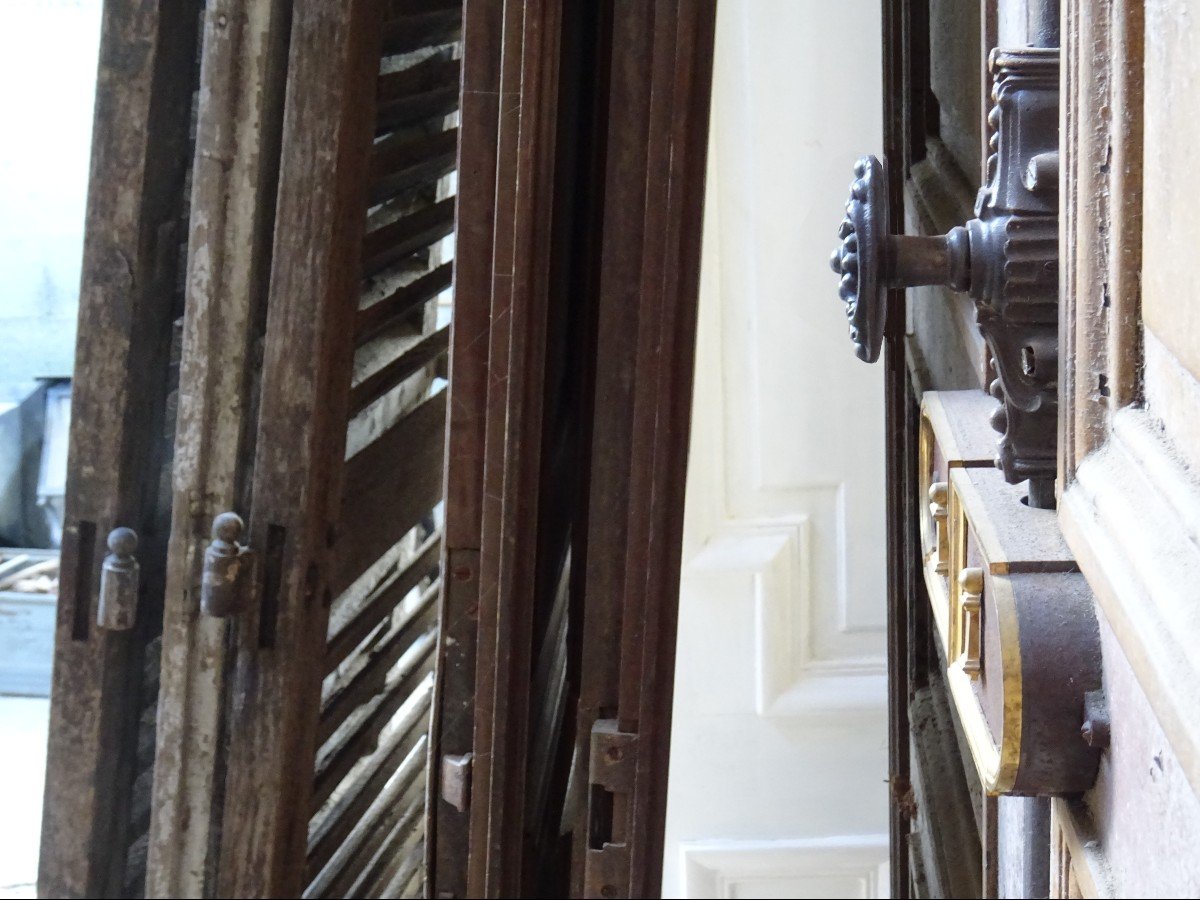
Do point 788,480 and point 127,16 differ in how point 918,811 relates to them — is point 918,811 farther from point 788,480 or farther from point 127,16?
point 127,16

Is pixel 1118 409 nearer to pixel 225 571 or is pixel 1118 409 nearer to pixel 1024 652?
pixel 1024 652

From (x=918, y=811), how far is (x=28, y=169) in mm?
1427

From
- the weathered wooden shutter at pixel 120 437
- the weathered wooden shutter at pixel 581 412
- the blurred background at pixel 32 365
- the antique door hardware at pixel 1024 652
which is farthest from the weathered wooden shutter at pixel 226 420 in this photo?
the antique door hardware at pixel 1024 652

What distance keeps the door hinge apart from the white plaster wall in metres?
0.90

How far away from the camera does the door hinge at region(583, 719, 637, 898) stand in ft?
4.06

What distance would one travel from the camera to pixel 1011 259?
1.89 ft

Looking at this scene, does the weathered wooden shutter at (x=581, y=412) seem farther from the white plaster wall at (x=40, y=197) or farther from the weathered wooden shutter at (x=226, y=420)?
the white plaster wall at (x=40, y=197)

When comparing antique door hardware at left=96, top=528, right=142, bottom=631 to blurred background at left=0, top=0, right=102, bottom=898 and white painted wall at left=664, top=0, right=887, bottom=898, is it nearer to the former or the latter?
blurred background at left=0, top=0, right=102, bottom=898

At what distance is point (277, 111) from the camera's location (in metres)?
1.40

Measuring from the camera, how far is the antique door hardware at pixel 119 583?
1.40 m

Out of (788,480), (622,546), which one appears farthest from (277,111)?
(788,480)

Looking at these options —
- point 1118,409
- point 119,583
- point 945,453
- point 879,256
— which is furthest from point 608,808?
point 1118,409

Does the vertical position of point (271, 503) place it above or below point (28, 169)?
below

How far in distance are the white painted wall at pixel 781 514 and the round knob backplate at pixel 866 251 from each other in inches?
51.9
